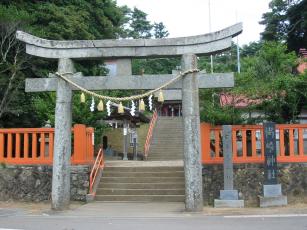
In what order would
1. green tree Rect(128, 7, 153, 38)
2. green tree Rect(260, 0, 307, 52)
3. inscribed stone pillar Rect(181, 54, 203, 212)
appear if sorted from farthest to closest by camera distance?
green tree Rect(128, 7, 153, 38) < green tree Rect(260, 0, 307, 52) < inscribed stone pillar Rect(181, 54, 203, 212)

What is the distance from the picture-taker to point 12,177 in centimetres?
1516

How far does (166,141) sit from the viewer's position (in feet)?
97.9

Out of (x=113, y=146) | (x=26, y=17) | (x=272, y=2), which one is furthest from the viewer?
(x=272, y=2)

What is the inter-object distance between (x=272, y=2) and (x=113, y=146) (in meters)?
18.3

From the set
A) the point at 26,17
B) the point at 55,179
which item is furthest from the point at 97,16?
the point at 55,179

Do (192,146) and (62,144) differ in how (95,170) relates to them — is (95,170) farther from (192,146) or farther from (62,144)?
(192,146)

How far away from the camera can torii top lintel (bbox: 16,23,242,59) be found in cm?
1258

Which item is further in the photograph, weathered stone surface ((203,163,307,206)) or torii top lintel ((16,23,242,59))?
weathered stone surface ((203,163,307,206))

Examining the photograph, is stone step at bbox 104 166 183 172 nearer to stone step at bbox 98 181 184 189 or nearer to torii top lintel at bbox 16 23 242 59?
stone step at bbox 98 181 184 189

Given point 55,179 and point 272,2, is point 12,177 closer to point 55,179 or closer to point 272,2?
point 55,179

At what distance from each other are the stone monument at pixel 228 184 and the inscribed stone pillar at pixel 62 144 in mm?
4634

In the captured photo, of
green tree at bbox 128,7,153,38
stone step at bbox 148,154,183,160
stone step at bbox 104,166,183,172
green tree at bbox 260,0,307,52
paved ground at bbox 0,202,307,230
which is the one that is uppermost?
green tree at bbox 128,7,153,38

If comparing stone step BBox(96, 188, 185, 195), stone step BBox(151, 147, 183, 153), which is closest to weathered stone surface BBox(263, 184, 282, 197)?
stone step BBox(96, 188, 185, 195)

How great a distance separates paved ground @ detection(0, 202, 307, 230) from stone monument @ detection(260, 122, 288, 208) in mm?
604
